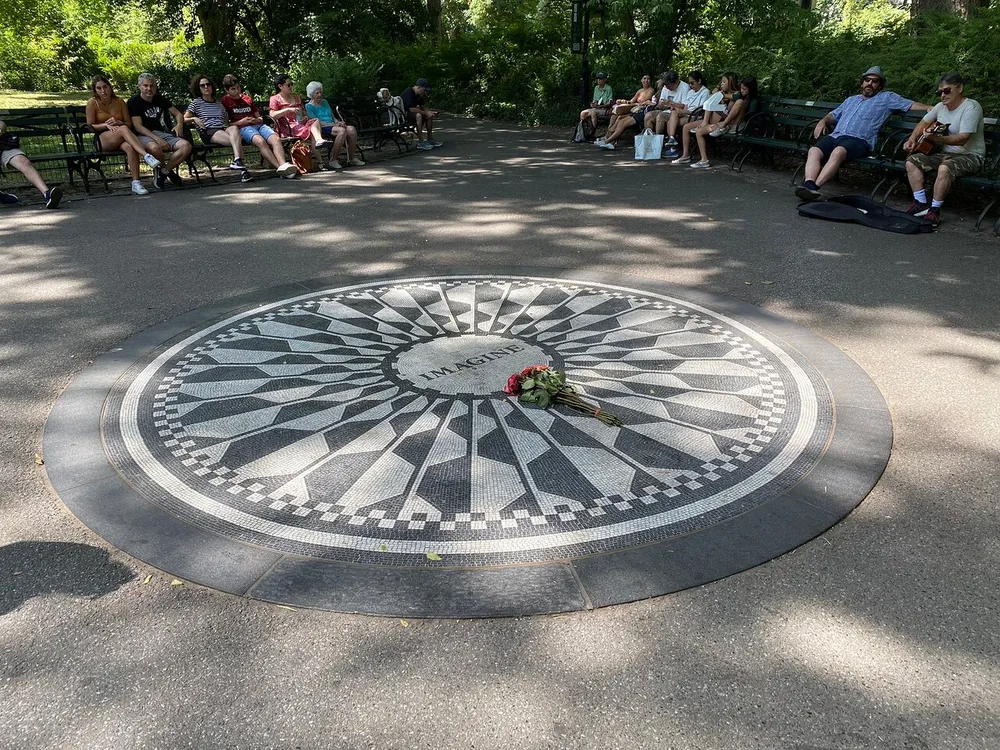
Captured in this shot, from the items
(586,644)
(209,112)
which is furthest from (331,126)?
(586,644)

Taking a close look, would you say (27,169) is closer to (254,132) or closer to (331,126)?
(254,132)

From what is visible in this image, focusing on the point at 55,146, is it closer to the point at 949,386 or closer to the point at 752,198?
the point at 752,198

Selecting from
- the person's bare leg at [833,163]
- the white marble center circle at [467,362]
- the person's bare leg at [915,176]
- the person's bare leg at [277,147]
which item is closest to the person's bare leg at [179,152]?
the person's bare leg at [277,147]

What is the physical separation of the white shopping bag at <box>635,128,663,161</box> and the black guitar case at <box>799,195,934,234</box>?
14.6 ft

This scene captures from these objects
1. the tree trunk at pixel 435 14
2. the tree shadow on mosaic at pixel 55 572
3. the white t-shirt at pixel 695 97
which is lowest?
the tree shadow on mosaic at pixel 55 572

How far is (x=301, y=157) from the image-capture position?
12.1 m

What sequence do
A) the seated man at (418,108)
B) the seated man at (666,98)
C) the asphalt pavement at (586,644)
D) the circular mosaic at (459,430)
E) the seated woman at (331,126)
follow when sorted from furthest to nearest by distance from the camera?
the seated man at (418,108)
the seated man at (666,98)
the seated woman at (331,126)
the circular mosaic at (459,430)
the asphalt pavement at (586,644)

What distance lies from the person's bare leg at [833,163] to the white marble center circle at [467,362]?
247 inches

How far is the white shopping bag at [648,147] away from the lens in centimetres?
1323

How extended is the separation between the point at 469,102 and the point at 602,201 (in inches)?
599

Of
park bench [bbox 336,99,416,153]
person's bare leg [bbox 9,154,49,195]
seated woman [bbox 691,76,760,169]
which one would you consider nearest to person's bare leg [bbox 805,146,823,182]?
seated woman [bbox 691,76,760,169]

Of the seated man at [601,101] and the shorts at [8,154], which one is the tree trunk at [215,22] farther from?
the shorts at [8,154]

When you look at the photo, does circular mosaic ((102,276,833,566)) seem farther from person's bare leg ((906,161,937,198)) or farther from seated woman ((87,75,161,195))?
seated woman ((87,75,161,195))

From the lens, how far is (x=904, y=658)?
2.53 m
